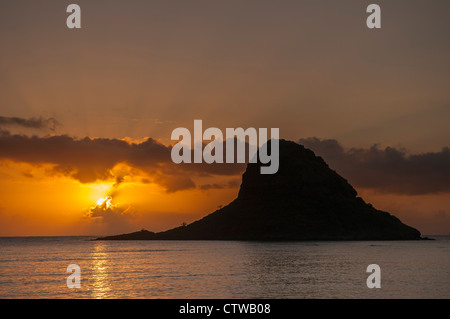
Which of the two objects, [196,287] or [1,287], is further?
[1,287]

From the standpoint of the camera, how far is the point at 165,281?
221 feet

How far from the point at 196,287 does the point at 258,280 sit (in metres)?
Result: 12.5

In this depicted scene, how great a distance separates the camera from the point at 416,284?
64.1m
